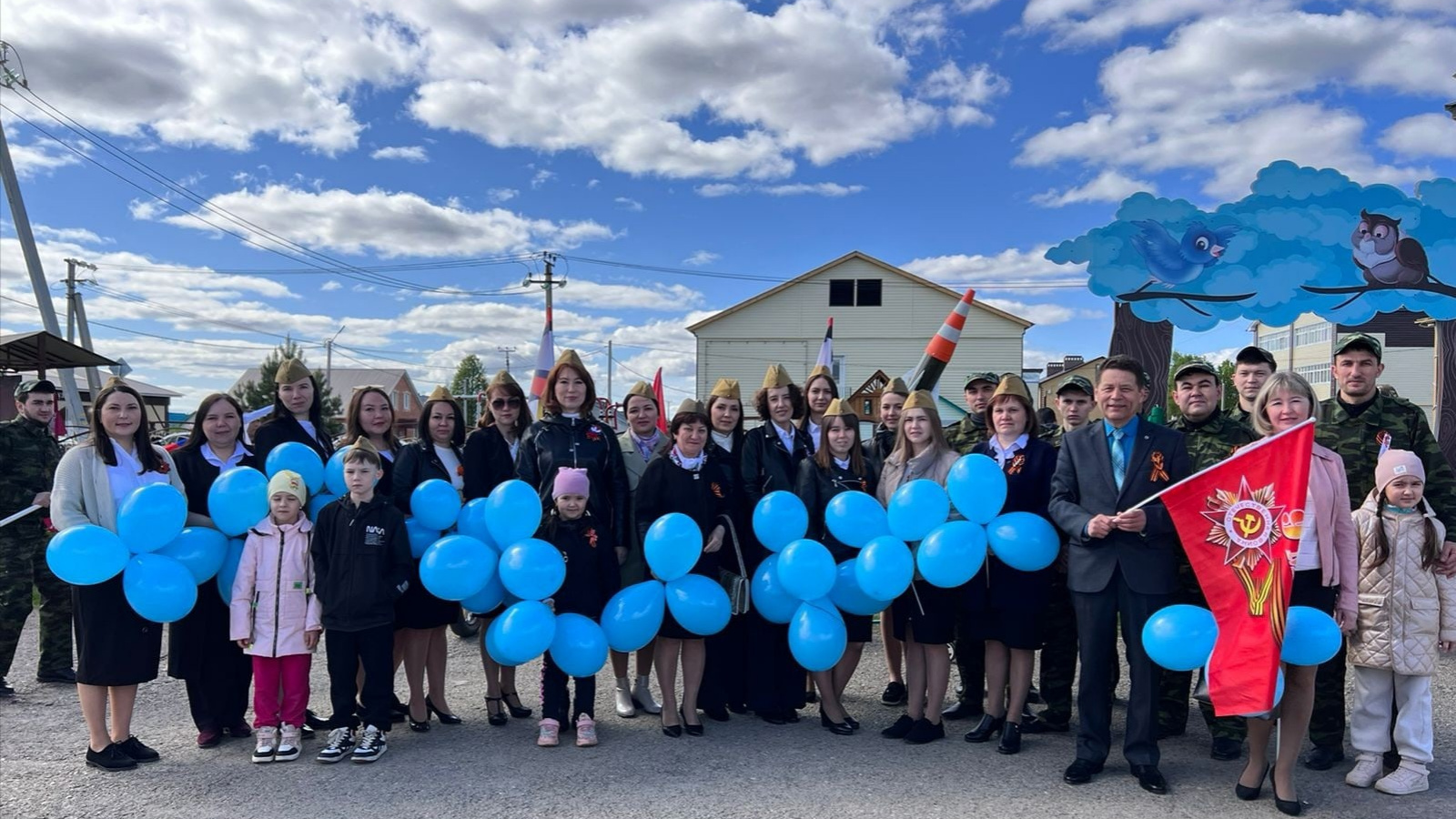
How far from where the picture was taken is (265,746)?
412 cm

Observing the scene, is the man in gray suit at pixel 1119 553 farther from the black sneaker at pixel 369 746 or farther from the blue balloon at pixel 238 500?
the blue balloon at pixel 238 500

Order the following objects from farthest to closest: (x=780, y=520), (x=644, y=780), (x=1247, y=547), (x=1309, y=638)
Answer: (x=780, y=520) < (x=644, y=780) < (x=1247, y=547) < (x=1309, y=638)

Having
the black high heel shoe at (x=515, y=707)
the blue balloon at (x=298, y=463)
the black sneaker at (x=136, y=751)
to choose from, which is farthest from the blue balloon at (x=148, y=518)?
the black high heel shoe at (x=515, y=707)

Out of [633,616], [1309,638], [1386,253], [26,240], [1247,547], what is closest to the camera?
[1309,638]

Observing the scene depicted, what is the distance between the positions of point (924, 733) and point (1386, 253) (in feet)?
20.7

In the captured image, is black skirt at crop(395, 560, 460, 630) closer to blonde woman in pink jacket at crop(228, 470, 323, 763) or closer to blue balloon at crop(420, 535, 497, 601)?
blue balloon at crop(420, 535, 497, 601)

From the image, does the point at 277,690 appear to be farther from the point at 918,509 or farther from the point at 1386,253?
the point at 1386,253

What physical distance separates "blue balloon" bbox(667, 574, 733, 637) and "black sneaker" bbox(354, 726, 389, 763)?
5.07ft

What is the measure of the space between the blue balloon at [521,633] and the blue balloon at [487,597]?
0.57ft

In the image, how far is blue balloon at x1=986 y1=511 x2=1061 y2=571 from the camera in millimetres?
4125

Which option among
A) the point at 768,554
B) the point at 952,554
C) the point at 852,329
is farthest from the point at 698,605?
the point at 852,329

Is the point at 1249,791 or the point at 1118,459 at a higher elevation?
the point at 1118,459

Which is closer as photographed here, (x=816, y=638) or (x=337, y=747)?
(x=337, y=747)

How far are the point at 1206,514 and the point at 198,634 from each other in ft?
16.0
